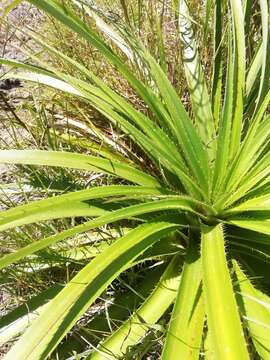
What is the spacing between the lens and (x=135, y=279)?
1.39m

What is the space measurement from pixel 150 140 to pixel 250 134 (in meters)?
0.25

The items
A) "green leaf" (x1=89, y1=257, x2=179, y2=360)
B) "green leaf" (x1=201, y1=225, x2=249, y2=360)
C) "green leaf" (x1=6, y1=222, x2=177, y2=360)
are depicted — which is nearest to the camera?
"green leaf" (x1=201, y1=225, x2=249, y2=360)

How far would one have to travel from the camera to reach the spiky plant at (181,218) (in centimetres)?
101

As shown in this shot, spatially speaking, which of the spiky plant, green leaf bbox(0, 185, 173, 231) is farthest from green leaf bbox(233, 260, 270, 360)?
green leaf bbox(0, 185, 173, 231)

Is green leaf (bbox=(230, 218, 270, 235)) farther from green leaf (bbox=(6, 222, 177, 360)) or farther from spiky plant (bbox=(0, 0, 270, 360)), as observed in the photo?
green leaf (bbox=(6, 222, 177, 360))

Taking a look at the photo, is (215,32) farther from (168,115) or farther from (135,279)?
(135,279)

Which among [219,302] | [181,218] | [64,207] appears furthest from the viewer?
[181,218]

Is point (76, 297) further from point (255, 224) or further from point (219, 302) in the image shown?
point (255, 224)

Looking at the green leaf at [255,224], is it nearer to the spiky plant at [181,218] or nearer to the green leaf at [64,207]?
the spiky plant at [181,218]

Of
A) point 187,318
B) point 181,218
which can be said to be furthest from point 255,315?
point 181,218

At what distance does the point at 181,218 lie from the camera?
1.31m

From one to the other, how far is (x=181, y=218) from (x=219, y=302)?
0.34m

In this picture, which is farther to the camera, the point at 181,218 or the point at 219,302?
the point at 181,218

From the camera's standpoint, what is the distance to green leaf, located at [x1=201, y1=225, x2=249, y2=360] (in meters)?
0.87
